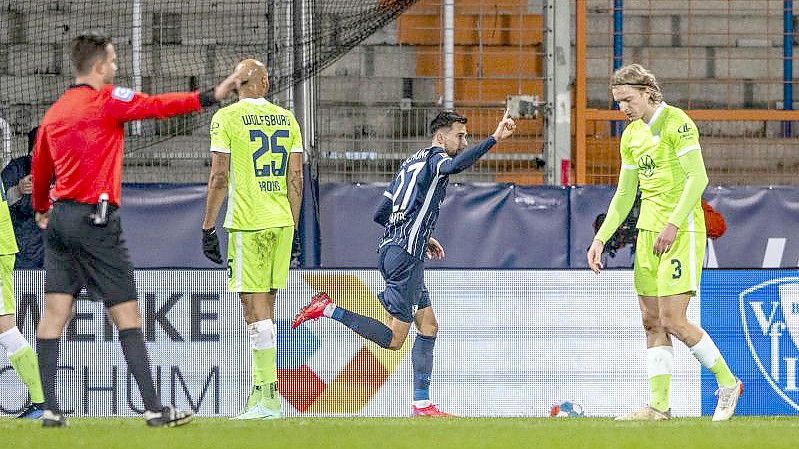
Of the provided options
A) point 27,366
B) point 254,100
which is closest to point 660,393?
point 254,100

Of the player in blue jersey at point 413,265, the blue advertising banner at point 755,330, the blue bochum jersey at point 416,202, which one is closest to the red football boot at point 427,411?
the player in blue jersey at point 413,265

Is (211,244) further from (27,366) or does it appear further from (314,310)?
(27,366)

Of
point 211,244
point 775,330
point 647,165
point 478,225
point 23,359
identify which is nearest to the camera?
point 647,165

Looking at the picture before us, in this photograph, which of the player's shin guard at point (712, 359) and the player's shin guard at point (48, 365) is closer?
the player's shin guard at point (48, 365)

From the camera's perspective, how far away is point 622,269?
409 inches

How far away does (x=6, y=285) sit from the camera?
9.01 m

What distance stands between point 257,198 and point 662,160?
233 cm

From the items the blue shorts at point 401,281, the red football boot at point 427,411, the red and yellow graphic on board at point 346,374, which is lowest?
the red football boot at point 427,411

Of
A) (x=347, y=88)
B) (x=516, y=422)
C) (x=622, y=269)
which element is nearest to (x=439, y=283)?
(x=622, y=269)

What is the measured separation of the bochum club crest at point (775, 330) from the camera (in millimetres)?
10148

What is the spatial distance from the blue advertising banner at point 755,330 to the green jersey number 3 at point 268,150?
321 centimetres

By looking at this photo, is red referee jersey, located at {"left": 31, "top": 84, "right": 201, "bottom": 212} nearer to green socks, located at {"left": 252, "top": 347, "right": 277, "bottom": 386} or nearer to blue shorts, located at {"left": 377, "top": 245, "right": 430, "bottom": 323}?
green socks, located at {"left": 252, "top": 347, "right": 277, "bottom": 386}

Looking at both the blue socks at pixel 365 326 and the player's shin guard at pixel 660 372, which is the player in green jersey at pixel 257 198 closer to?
the blue socks at pixel 365 326

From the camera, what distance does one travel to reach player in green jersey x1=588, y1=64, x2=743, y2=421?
328 inches
